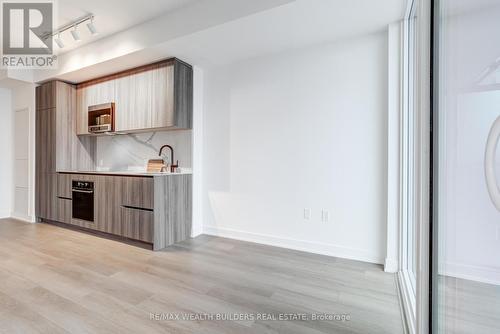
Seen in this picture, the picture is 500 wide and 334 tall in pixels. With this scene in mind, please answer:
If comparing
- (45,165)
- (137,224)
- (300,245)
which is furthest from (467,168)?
(45,165)

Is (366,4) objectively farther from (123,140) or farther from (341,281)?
(123,140)

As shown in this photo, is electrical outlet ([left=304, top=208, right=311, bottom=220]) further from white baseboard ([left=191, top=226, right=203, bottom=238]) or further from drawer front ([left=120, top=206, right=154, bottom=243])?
drawer front ([left=120, top=206, right=154, bottom=243])

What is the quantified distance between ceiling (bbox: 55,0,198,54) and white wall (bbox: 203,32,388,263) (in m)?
1.04

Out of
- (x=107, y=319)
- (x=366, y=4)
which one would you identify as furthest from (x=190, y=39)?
(x=107, y=319)

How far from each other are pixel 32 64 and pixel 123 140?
199cm

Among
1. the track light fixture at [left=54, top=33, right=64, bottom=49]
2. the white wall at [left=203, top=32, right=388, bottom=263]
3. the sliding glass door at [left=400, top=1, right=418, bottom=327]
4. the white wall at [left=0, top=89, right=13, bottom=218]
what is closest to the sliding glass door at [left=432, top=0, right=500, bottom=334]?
the sliding glass door at [left=400, top=1, right=418, bottom=327]

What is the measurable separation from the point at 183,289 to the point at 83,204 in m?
2.55

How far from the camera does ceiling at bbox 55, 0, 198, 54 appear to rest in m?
2.58

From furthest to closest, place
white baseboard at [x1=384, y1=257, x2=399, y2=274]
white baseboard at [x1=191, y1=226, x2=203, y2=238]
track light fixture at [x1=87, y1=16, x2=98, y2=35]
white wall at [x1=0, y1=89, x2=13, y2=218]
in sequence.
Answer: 1. white wall at [x1=0, y1=89, x2=13, y2=218]
2. white baseboard at [x1=191, y1=226, x2=203, y2=238]
3. track light fixture at [x1=87, y1=16, x2=98, y2=35]
4. white baseboard at [x1=384, y1=257, x2=399, y2=274]

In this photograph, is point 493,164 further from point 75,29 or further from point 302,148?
point 75,29

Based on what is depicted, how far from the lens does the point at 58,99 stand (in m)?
4.01

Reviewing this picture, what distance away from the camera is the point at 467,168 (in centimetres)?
89

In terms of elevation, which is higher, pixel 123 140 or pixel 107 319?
pixel 123 140

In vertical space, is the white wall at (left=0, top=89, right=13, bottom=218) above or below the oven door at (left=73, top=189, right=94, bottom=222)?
above
